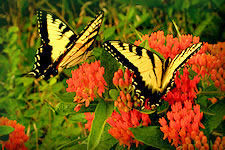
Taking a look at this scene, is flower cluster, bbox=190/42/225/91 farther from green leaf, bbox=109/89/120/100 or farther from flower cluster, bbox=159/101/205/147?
green leaf, bbox=109/89/120/100

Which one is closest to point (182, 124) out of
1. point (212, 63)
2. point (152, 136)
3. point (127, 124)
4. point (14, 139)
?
point (152, 136)

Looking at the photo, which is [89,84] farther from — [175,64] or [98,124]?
[175,64]

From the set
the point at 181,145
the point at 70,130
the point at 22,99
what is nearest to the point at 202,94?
the point at 181,145

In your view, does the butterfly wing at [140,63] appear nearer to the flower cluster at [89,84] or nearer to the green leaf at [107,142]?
the flower cluster at [89,84]

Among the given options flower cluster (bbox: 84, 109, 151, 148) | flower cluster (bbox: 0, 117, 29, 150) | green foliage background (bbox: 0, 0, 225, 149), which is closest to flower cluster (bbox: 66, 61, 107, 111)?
green foliage background (bbox: 0, 0, 225, 149)

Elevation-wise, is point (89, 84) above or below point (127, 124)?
above

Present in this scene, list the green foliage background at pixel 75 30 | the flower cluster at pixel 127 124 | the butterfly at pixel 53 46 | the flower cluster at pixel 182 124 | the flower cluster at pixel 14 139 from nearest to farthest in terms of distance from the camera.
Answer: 1. the flower cluster at pixel 182 124
2. the flower cluster at pixel 127 124
3. the flower cluster at pixel 14 139
4. the butterfly at pixel 53 46
5. the green foliage background at pixel 75 30

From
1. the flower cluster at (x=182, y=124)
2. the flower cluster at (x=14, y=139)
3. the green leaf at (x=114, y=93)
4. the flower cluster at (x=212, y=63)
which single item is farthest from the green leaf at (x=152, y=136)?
the flower cluster at (x=14, y=139)
